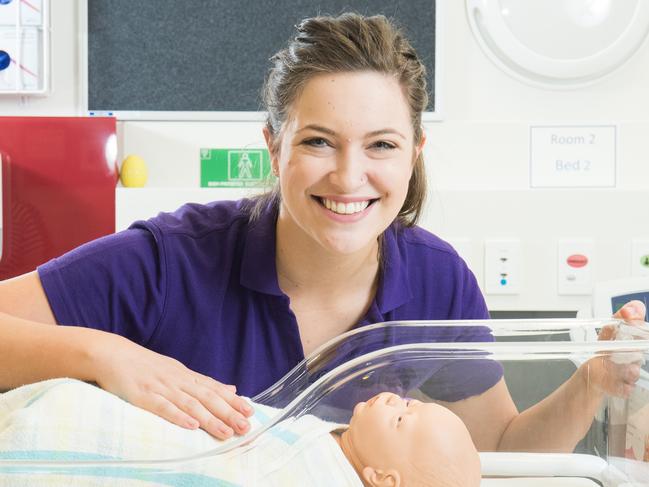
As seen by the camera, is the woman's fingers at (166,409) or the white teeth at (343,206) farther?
the white teeth at (343,206)

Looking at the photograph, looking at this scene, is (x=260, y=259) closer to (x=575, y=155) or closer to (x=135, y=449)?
(x=135, y=449)

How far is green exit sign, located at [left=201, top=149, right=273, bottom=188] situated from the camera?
182 centimetres

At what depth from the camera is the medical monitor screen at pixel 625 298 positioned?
56.3 inches

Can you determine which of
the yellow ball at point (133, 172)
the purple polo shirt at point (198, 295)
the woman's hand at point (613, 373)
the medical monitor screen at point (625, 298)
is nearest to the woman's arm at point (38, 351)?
the purple polo shirt at point (198, 295)

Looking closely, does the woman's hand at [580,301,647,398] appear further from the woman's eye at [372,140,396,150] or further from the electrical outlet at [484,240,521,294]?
the electrical outlet at [484,240,521,294]

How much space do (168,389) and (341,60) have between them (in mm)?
489

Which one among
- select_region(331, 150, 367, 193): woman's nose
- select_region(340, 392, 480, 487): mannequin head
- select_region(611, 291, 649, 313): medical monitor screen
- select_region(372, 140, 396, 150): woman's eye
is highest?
select_region(372, 140, 396, 150): woman's eye

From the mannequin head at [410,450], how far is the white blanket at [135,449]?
0.03 m

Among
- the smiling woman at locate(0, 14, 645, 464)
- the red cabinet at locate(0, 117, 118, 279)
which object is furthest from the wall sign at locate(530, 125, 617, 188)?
the red cabinet at locate(0, 117, 118, 279)

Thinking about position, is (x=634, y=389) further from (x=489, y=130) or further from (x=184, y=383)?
(x=489, y=130)

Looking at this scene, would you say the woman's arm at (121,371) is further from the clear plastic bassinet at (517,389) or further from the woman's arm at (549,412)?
the woman's arm at (549,412)

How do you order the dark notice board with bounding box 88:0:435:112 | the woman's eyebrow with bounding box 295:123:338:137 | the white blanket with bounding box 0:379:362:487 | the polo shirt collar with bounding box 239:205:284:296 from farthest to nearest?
the dark notice board with bounding box 88:0:435:112
the polo shirt collar with bounding box 239:205:284:296
the woman's eyebrow with bounding box 295:123:338:137
the white blanket with bounding box 0:379:362:487

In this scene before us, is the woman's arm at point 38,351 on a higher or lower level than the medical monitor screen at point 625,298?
lower

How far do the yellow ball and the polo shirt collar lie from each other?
634 millimetres
